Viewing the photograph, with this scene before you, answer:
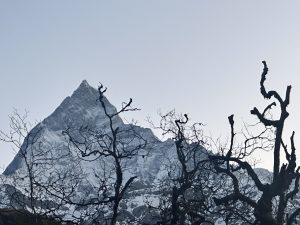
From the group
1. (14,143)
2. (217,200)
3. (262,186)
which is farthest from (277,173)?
(14,143)

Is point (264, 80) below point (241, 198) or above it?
above

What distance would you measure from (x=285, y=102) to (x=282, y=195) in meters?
1.80

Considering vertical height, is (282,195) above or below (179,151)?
below

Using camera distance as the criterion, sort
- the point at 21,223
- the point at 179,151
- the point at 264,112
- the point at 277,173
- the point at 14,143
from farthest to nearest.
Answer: the point at 21,223 < the point at 14,143 < the point at 179,151 < the point at 264,112 < the point at 277,173

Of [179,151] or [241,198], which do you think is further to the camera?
[179,151]

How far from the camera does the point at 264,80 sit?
34.4 ft

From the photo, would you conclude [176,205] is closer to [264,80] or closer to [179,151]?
[264,80]

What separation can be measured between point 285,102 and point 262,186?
170cm

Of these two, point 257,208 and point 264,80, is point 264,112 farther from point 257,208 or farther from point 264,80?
point 257,208

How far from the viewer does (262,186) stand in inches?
376

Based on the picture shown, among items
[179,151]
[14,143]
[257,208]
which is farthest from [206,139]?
[257,208]

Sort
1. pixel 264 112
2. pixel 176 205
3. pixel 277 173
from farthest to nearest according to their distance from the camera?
pixel 264 112 → pixel 277 173 → pixel 176 205

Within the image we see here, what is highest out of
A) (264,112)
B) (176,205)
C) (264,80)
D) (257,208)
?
(264,80)

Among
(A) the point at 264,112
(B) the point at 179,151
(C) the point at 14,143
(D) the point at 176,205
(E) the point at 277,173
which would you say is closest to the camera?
(D) the point at 176,205
